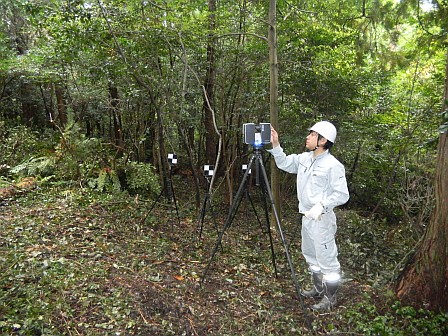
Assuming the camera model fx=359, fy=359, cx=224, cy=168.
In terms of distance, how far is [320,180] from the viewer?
3.41m

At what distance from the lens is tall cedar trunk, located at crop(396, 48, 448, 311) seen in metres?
3.05

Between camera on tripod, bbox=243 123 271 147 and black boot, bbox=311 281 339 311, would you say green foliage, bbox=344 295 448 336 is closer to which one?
black boot, bbox=311 281 339 311

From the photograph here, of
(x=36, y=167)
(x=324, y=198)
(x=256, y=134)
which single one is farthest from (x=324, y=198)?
(x=36, y=167)

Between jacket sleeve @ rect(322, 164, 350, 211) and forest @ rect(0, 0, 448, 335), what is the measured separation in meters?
0.50

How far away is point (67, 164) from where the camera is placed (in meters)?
6.77

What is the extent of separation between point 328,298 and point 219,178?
5570 millimetres

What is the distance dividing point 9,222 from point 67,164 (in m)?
2.20

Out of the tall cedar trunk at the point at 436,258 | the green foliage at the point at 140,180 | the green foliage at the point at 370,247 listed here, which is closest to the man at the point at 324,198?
the tall cedar trunk at the point at 436,258

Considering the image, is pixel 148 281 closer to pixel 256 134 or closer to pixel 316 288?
pixel 316 288

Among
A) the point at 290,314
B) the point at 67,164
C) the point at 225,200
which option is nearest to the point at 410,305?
the point at 290,314

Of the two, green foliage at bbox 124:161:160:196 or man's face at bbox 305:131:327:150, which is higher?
man's face at bbox 305:131:327:150

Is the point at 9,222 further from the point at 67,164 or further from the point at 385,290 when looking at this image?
the point at 385,290

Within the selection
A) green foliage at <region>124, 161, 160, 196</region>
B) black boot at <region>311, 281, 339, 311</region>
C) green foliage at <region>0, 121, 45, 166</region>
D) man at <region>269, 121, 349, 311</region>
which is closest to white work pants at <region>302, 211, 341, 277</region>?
man at <region>269, 121, 349, 311</region>

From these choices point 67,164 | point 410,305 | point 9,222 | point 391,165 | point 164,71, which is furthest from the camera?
point 391,165
